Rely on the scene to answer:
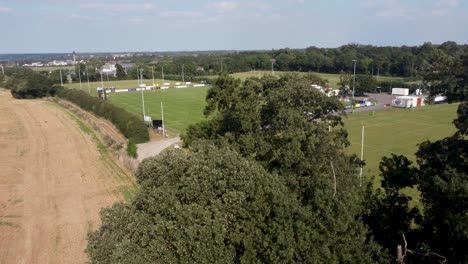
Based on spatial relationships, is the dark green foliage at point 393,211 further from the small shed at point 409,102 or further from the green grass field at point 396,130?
the small shed at point 409,102

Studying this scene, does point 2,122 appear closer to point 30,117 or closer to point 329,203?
point 30,117

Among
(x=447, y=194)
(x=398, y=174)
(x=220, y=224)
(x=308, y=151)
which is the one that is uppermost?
(x=308, y=151)

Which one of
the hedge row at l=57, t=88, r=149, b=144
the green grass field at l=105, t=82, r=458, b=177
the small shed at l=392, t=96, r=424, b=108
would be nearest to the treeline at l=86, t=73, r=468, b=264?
the green grass field at l=105, t=82, r=458, b=177

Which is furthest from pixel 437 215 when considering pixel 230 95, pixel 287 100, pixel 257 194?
pixel 230 95

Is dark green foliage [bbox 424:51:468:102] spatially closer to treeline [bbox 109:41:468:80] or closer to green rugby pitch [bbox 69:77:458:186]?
green rugby pitch [bbox 69:77:458:186]

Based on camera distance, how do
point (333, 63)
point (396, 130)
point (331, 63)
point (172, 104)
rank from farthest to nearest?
1. point (331, 63)
2. point (333, 63)
3. point (172, 104)
4. point (396, 130)

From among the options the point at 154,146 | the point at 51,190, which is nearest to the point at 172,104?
the point at 154,146

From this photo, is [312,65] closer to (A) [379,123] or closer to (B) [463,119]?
(A) [379,123]
